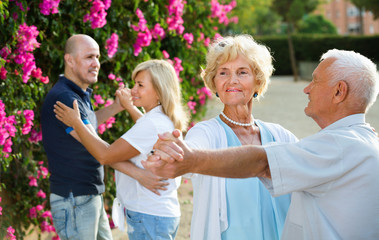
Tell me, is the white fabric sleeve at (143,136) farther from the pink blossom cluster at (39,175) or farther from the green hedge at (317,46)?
the green hedge at (317,46)

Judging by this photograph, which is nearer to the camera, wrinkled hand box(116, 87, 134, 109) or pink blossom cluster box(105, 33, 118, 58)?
wrinkled hand box(116, 87, 134, 109)

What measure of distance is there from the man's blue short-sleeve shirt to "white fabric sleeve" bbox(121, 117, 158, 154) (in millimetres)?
316

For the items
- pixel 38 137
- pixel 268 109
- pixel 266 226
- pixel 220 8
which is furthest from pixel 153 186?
pixel 268 109

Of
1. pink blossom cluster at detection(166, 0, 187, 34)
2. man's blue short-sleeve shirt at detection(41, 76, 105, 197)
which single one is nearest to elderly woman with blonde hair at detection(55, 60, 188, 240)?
man's blue short-sleeve shirt at detection(41, 76, 105, 197)

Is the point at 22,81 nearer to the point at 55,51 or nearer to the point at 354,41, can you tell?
the point at 55,51

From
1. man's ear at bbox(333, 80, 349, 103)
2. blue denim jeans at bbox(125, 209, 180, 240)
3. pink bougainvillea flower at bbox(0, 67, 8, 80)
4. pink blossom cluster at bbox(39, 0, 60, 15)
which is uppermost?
pink blossom cluster at bbox(39, 0, 60, 15)

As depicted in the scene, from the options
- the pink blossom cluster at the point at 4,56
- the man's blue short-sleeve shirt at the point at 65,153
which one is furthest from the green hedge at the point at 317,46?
the man's blue short-sleeve shirt at the point at 65,153

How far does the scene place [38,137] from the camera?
3697mm

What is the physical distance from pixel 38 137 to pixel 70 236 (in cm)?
116

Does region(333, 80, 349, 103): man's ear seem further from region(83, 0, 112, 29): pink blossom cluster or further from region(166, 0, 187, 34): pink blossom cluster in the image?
region(166, 0, 187, 34): pink blossom cluster

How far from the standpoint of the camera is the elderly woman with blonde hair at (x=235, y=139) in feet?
6.97

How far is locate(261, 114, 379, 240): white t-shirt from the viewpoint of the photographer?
152cm

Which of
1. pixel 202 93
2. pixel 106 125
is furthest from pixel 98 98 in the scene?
pixel 202 93

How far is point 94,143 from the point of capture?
261cm
